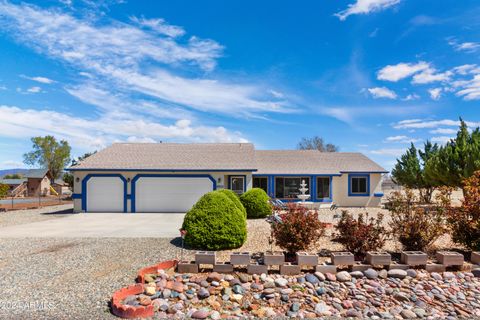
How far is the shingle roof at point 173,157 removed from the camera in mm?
19047

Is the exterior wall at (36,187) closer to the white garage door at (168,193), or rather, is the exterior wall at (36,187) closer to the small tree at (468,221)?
the white garage door at (168,193)

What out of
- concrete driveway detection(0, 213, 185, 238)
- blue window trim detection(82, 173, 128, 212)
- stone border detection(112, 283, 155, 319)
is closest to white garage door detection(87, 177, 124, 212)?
blue window trim detection(82, 173, 128, 212)

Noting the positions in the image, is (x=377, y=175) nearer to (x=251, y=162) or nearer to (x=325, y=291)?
(x=251, y=162)

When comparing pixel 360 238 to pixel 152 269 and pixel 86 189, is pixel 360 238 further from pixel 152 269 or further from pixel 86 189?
pixel 86 189

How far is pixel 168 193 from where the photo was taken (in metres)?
18.8

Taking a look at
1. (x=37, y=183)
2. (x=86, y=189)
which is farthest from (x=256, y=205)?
(x=37, y=183)

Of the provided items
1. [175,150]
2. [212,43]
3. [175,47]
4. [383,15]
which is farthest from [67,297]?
[175,150]

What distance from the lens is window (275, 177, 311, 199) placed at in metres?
22.3

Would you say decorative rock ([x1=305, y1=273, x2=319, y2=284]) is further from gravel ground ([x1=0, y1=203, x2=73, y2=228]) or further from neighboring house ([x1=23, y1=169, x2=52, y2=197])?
neighboring house ([x1=23, y1=169, x2=52, y2=197])

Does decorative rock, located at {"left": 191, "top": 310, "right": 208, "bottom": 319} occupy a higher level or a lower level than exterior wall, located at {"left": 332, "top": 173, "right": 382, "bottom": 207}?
lower

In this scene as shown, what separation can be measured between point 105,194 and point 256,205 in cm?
975

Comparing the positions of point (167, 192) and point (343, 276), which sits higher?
point (167, 192)

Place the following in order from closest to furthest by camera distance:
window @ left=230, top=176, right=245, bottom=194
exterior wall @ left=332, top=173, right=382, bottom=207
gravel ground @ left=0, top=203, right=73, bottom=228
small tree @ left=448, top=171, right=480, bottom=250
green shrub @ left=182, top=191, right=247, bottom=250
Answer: small tree @ left=448, top=171, right=480, bottom=250
green shrub @ left=182, top=191, right=247, bottom=250
gravel ground @ left=0, top=203, right=73, bottom=228
window @ left=230, top=176, right=245, bottom=194
exterior wall @ left=332, top=173, right=382, bottom=207

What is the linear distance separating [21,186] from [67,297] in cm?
5339
